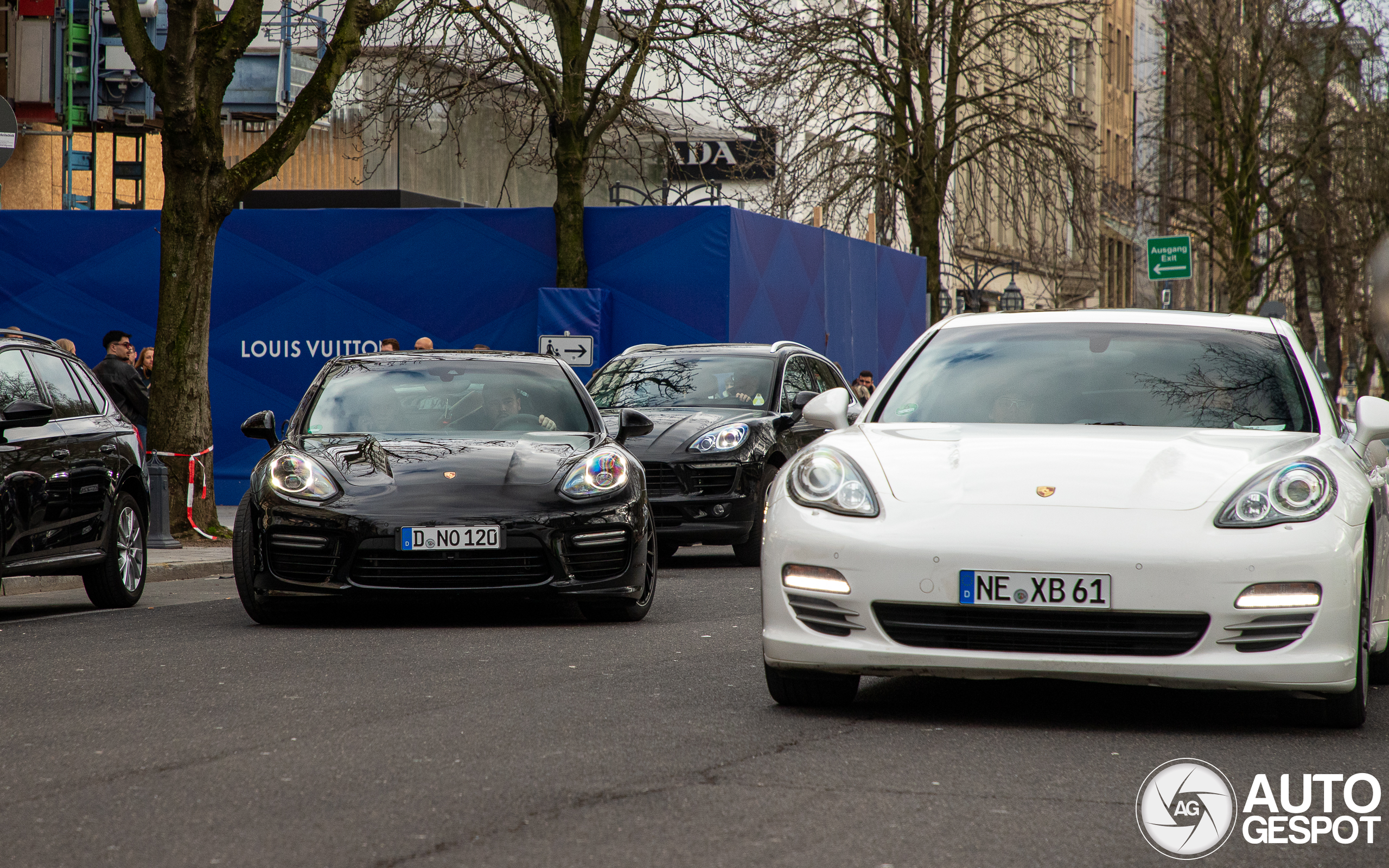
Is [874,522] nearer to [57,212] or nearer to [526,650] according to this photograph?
[526,650]

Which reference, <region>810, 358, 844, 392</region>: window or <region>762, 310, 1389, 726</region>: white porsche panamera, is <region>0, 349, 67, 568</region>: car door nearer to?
<region>762, 310, 1389, 726</region>: white porsche panamera

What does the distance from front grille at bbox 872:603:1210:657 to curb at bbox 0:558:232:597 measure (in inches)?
290

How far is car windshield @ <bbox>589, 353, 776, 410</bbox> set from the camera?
15.1m

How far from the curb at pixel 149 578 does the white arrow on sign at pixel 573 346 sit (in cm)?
680

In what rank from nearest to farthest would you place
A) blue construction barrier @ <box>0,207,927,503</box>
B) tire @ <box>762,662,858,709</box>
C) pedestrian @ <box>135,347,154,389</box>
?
tire @ <box>762,662,858,709</box> < pedestrian @ <box>135,347,154,389</box> < blue construction barrier @ <box>0,207,927,503</box>

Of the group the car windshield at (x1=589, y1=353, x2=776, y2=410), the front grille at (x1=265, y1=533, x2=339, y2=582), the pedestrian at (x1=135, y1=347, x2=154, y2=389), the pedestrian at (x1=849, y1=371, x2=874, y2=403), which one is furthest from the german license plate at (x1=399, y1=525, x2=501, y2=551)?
the pedestrian at (x1=849, y1=371, x2=874, y2=403)

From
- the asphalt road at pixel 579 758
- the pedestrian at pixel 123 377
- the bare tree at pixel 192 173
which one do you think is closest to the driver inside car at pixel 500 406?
the asphalt road at pixel 579 758

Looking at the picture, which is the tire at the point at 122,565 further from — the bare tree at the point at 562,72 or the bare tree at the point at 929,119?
the bare tree at the point at 929,119

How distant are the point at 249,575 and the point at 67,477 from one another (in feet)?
5.87

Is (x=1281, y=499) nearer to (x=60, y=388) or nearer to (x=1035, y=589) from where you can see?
(x=1035, y=589)

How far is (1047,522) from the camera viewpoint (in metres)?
6.02

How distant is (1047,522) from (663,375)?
9.55m

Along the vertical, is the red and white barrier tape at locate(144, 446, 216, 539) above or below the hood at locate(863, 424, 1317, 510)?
below

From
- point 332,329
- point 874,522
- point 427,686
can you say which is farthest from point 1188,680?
point 332,329
